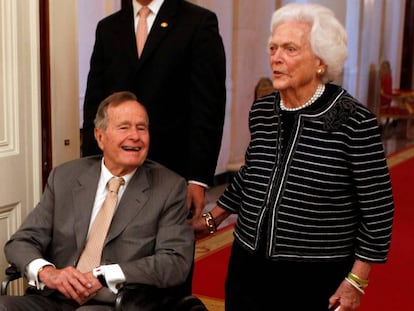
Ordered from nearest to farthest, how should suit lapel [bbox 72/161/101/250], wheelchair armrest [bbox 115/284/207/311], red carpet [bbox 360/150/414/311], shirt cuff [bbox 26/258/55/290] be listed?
1. wheelchair armrest [bbox 115/284/207/311]
2. shirt cuff [bbox 26/258/55/290]
3. suit lapel [bbox 72/161/101/250]
4. red carpet [bbox 360/150/414/311]

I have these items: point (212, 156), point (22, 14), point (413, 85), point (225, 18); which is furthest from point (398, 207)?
point (413, 85)

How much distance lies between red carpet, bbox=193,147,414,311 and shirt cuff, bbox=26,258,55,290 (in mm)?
1802

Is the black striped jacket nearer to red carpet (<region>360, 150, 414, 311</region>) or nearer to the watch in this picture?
the watch

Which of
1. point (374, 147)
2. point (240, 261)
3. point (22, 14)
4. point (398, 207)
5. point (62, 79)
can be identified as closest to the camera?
point (374, 147)

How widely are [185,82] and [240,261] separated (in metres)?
0.94

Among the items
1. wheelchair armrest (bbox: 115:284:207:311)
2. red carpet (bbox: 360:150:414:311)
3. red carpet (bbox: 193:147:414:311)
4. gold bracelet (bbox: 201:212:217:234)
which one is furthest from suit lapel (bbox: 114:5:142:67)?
red carpet (bbox: 360:150:414:311)

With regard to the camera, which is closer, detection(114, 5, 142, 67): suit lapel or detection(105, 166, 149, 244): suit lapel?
detection(105, 166, 149, 244): suit lapel

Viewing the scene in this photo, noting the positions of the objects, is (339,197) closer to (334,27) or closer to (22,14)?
(334,27)

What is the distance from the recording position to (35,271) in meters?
2.88

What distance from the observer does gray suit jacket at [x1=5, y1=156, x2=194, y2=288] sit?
2.91 meters

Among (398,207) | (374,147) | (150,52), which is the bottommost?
(398,207)

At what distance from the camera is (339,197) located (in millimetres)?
2482

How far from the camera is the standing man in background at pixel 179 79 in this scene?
10.5ft

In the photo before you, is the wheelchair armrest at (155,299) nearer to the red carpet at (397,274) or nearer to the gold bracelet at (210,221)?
the gold bracelet at (210,221)
